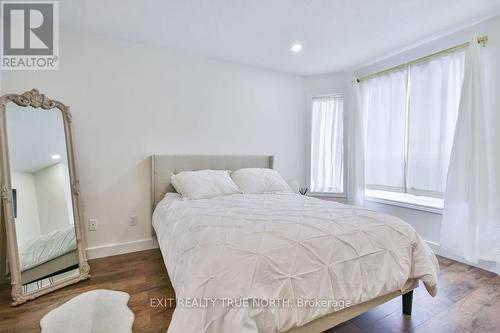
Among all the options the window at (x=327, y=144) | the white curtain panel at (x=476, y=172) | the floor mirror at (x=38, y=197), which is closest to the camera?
the floor mirror at (x=38, y=197)

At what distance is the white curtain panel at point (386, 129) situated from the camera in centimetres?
309

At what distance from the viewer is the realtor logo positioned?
2102 mm

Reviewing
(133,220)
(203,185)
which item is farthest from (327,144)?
(133,220)

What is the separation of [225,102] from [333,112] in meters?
1.79

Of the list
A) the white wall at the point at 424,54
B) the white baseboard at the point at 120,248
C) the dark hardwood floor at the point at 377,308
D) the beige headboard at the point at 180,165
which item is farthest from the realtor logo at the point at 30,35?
the white wall at the point at 424,54

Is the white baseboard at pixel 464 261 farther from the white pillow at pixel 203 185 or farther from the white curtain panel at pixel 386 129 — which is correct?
the white pillow at pixel 203 185

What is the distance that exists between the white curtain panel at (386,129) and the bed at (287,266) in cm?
180

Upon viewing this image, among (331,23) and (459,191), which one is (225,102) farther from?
(459,191)

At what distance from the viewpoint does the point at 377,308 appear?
Answer: 175cm

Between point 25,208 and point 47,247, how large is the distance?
380 millimetres

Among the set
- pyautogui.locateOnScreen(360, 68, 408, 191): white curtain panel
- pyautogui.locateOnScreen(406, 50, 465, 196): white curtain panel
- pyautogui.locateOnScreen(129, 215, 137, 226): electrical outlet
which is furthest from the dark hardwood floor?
pyautogui.locateOnScreen(360, 68, 408, 191): white curtain panel

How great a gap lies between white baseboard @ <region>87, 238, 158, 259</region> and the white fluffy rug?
74cm

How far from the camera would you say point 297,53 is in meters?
3.07

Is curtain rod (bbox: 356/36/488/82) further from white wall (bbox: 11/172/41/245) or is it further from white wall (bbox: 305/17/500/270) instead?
white wall (bbox: 11/172/41/245)
